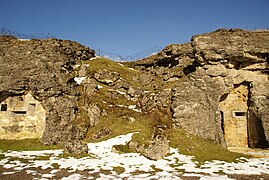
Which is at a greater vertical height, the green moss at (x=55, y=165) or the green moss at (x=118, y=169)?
the green moss at (x=55, y=165)

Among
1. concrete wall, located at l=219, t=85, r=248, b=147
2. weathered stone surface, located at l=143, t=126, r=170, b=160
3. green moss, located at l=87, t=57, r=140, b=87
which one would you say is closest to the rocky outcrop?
concrete wall, located at l=219, t=85, r=248, b=147

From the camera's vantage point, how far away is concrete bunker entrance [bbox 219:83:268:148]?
71.3 ft

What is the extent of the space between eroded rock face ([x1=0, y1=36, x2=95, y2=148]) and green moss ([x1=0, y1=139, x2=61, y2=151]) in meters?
0.76

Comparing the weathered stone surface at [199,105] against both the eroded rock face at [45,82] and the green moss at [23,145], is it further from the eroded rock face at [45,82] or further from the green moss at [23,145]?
the green moss at [23,145]

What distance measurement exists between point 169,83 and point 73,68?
1175cm

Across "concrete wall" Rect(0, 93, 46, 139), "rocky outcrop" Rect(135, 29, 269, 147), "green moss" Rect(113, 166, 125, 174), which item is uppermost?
"rocky outcrop" Rect(135, 29, 269, 147)

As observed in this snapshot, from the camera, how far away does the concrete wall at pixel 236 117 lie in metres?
22.1

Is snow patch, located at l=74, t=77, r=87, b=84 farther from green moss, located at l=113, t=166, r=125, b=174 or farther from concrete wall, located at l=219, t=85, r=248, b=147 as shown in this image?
concrete wall, located at l=219, t=85, r=248, b=147

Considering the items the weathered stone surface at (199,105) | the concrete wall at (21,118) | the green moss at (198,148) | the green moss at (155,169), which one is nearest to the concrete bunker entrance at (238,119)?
the weathered stone surface at (199,105)

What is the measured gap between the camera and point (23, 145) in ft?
62.7

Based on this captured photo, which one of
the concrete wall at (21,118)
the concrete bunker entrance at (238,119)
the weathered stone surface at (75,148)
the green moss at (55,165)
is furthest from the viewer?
the concrete bunker entrance at (238,119)

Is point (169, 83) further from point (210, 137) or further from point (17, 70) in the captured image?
point (17, 70)

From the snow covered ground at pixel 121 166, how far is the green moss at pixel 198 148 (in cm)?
71

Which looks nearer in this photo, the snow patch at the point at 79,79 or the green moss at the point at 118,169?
the green moss at the point at 118,169
